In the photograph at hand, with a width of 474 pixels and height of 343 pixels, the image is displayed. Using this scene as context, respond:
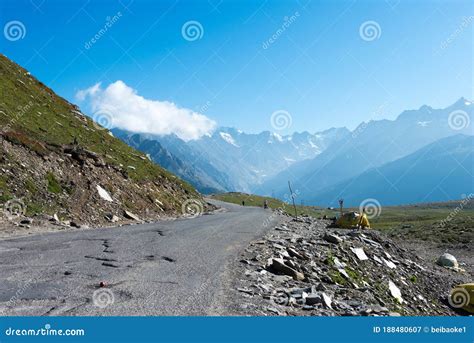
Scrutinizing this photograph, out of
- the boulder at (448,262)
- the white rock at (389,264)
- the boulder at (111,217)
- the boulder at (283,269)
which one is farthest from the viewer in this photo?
the boulder at (448,262)

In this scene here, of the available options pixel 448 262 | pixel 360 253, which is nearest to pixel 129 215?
pixel 360 253

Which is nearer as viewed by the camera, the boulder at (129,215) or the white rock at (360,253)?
the white rock at (360,253)

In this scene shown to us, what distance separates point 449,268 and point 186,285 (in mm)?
33422

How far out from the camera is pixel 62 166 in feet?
111

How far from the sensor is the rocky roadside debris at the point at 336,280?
11.8m

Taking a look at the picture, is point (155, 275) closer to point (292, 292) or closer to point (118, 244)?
point (292, 292)

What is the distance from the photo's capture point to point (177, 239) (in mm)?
22203

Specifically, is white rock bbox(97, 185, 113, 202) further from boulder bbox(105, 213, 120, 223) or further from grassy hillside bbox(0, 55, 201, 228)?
boulder bbox(105, 213, 120, 223)

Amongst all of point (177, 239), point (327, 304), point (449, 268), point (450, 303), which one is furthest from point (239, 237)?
point (449, 268)

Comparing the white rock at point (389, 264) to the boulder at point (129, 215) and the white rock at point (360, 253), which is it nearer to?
the white rock at point (360, 253)

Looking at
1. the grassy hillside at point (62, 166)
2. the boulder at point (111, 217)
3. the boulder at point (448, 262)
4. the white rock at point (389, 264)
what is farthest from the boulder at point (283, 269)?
the boulder at point (448, 262)

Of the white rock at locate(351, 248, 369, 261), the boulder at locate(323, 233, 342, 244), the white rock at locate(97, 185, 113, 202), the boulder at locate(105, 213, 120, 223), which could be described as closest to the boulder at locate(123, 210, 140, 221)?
the white rock at locate(97, 185, 113, 202)

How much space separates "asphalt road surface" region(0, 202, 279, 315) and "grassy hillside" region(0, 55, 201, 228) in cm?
782

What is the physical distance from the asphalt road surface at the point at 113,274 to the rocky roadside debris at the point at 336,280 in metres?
1.10
